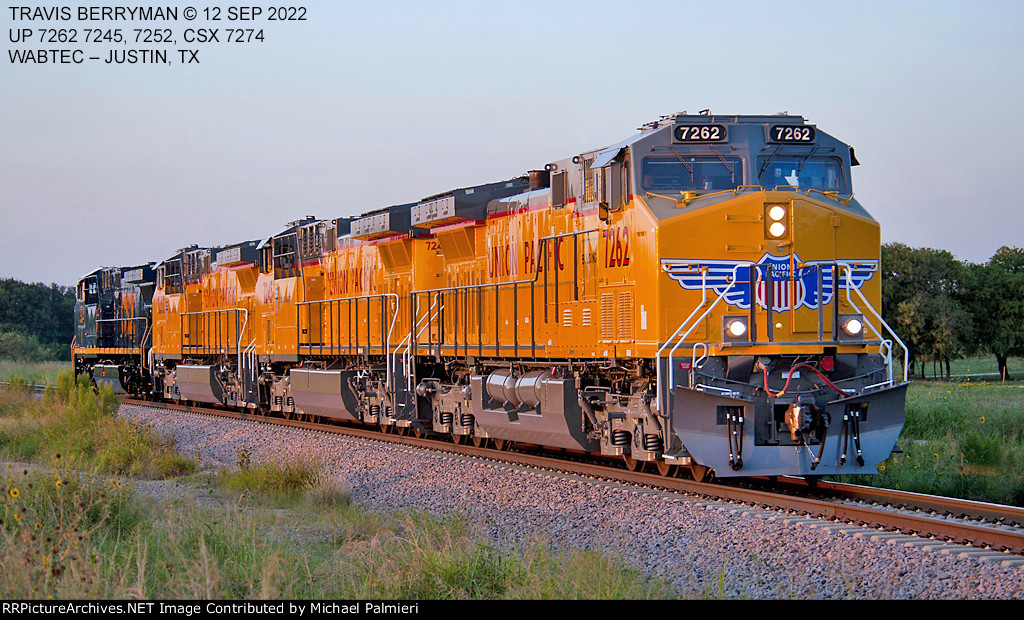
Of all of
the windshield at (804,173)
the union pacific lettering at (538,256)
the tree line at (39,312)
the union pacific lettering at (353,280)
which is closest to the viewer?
the windshield at (804,173)

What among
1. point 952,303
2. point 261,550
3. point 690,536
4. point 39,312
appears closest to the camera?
point 261,550

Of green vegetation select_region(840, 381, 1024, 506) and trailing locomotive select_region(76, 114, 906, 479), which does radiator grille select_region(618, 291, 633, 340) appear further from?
green vegetation select_region(840, 381, 1024, 506)

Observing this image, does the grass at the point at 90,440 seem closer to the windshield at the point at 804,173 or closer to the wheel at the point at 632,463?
the wheel at the point at 632,463

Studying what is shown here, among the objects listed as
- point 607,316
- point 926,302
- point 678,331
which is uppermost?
point 926,302

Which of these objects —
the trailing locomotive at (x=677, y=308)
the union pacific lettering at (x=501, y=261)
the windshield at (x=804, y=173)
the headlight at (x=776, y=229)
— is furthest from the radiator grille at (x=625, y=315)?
the union pacific lettering at (x=501, y=261)

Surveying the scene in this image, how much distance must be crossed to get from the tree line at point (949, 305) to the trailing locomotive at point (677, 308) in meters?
38.3

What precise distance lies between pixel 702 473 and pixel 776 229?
2.81 meters

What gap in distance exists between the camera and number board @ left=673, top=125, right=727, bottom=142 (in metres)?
10.5

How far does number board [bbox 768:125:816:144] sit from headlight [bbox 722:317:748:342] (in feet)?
7.21

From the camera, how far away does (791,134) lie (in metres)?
10.6

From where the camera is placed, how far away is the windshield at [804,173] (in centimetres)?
1059

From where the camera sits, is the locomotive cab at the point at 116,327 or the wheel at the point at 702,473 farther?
the locomotive cab at the point at 116,327

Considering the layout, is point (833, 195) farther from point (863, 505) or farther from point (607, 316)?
point (863, 505)

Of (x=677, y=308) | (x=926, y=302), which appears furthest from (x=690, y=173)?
(x=926, y=302)
